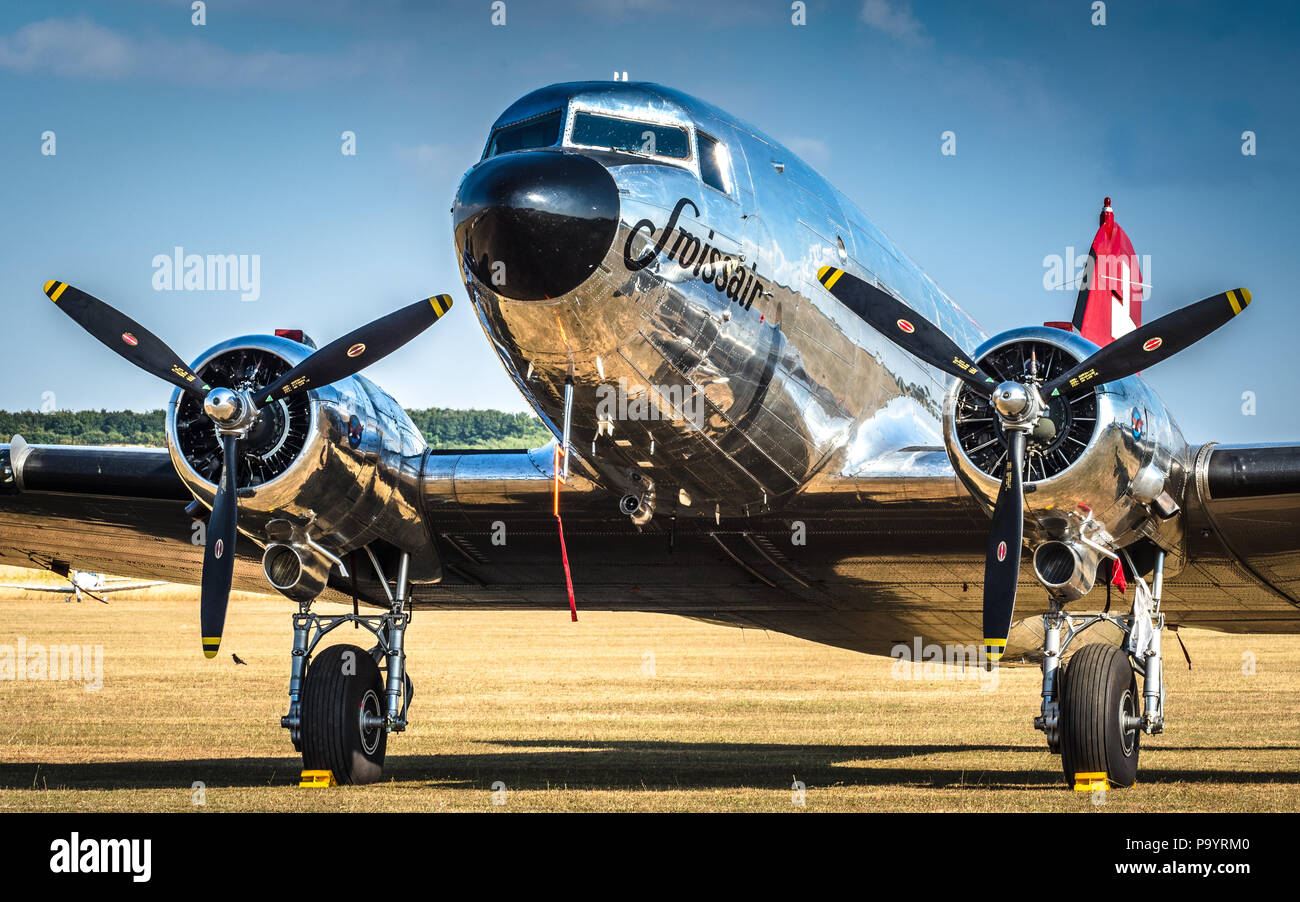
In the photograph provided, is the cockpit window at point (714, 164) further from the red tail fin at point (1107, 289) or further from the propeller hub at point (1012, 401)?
the red tail fin at point (1107, 289)

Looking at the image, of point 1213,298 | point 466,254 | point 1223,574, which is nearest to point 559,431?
point 466,254

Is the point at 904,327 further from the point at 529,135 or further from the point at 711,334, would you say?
the point at 529,135

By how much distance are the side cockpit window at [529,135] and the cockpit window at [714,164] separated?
110 cm

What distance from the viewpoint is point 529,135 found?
10.3m

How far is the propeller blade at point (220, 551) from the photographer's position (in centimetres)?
1173

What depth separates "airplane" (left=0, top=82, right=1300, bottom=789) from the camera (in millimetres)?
10133

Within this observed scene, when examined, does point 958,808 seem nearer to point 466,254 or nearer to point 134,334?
point 466,254

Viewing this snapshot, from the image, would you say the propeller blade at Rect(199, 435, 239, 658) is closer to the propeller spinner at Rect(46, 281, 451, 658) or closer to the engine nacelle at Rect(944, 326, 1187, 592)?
the propeller spinner at Rect(46, 281, 451, 658)

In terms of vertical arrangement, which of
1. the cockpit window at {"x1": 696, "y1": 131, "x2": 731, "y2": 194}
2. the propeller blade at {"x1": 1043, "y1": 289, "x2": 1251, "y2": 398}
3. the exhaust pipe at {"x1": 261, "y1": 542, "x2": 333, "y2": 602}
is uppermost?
the cockpit window at {"x1": 696, "y1": 131, "x2": 731, "y2": 194}

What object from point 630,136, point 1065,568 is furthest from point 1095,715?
point 630,136

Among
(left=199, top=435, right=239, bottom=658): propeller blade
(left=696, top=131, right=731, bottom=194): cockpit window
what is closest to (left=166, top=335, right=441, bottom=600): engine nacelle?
(left=199, top=435, right=239, bottom=658): propeller blade

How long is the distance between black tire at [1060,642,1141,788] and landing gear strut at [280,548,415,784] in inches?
228

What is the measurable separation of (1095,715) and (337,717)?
6.42m

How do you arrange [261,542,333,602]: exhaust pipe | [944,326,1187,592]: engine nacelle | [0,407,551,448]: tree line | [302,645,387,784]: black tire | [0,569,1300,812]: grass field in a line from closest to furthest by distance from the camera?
[944,326,1187,592]: engine nacelle, [0,569,1300,812]: grass field, [302,645,387,784]: black tire, [261,542,333,602]: exhaust pipe, [0,407,551,448]: tree line
